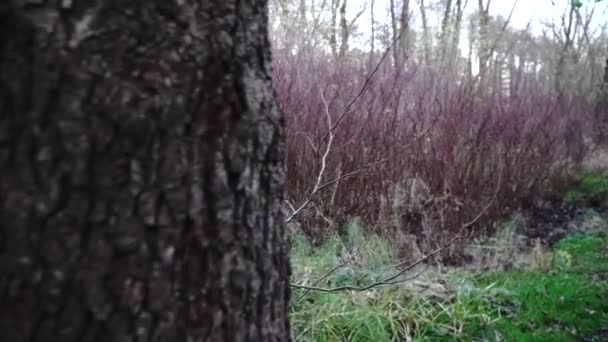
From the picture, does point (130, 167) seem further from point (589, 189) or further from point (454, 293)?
point (589, 189)

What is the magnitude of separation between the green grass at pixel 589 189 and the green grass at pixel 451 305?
12.0 ft

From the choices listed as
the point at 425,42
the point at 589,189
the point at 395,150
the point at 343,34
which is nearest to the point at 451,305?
the point at 395,150

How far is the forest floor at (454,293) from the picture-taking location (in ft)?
11.5

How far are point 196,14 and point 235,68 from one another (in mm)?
112

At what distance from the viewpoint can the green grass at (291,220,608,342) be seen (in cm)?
348

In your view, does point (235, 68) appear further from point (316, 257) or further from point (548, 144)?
point (548, 144)

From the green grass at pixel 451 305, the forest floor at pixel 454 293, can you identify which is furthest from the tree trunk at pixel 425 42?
the green grass at pixel 451 305

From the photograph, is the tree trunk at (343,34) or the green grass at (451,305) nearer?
the green grass at (451,305)

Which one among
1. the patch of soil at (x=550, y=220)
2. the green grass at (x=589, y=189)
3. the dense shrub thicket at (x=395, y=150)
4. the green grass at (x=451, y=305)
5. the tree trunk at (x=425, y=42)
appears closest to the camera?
the green grass at (x=451, y=305)

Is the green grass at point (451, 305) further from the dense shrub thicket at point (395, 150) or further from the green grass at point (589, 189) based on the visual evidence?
the green grass at point (589, 189)

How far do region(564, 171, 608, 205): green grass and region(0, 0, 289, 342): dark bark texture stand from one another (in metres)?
8.08

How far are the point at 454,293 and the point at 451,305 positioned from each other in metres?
0.27

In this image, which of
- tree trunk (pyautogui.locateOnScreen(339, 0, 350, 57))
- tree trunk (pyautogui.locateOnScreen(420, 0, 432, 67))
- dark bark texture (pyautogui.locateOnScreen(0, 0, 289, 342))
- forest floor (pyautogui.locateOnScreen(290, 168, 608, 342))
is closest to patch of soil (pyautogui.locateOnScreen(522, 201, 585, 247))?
forest floor (pyautogui.locateOnScreen(290, 168, 608, 342))

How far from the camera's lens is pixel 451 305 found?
3.77m
